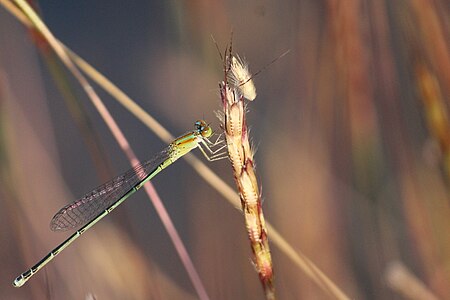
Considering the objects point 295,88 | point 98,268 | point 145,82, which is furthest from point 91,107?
point 295,88

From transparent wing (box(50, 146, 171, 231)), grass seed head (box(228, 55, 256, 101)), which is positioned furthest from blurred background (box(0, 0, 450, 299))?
grass seed head (box(228, 55, 256, 101))

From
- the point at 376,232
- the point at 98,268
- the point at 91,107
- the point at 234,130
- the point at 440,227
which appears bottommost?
the point at 440,227

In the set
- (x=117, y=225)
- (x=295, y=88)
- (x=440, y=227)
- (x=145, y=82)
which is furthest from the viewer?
(x=145, y=82)

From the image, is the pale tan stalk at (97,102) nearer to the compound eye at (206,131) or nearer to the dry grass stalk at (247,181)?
the compound eye at (206,131)

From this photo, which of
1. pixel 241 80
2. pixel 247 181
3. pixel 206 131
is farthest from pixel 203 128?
pixel 247 181

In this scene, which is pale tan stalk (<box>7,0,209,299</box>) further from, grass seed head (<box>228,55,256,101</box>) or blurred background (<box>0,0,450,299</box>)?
grass seed head (<box>228,55,256,101</box>)

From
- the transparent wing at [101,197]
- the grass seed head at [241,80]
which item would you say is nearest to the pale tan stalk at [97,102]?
the transparent wing at [101,197]

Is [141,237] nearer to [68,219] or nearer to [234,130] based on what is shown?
[68,219]
